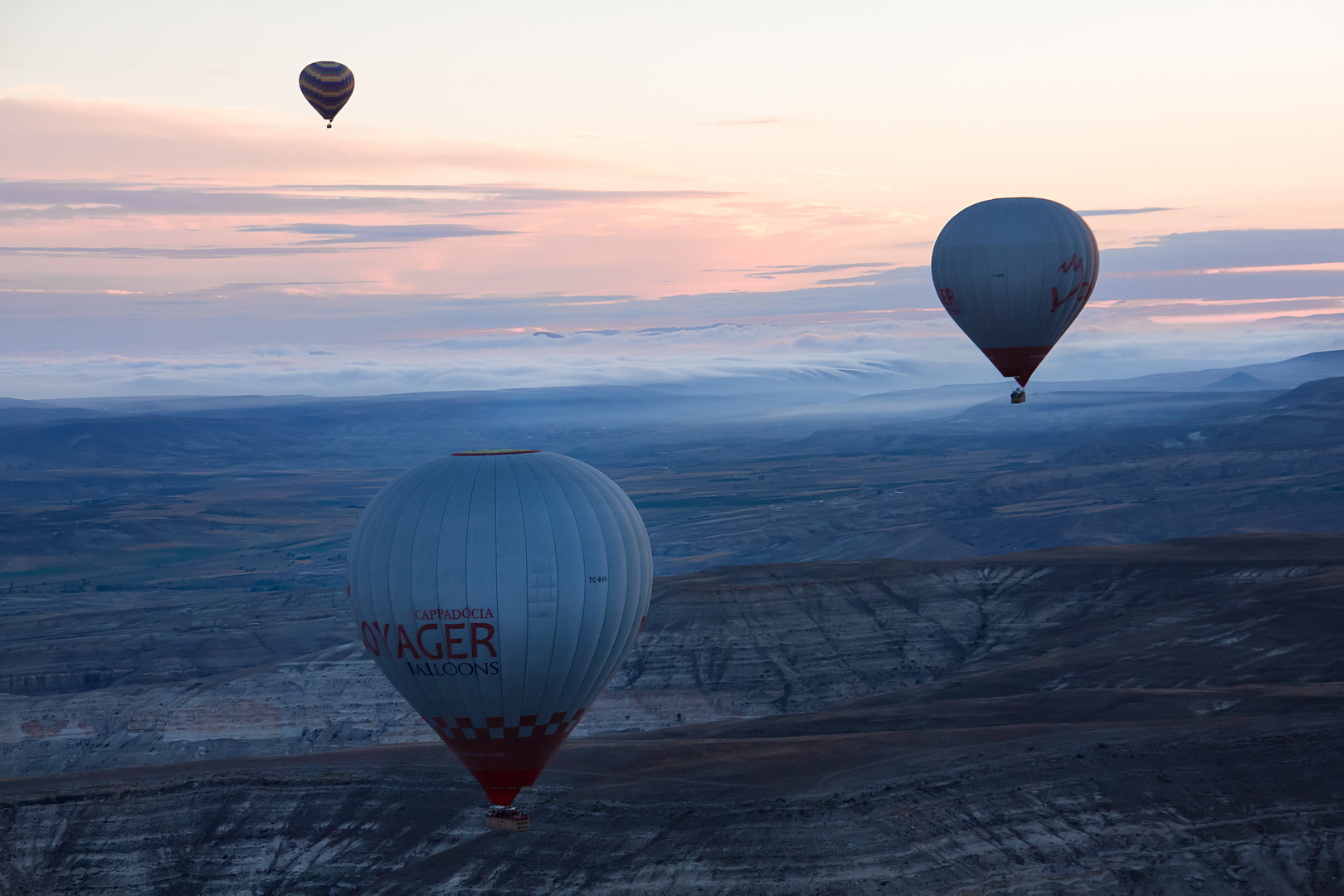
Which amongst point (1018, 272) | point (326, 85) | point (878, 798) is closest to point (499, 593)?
point (878, 798)

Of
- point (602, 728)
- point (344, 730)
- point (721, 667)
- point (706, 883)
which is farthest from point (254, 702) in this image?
point (706, 883)

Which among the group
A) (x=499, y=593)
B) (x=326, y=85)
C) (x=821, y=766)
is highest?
(x=326, y=85)

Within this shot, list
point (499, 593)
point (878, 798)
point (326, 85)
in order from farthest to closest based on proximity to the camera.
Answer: point (326, 85)
point (878, 798)
point (499, 593)

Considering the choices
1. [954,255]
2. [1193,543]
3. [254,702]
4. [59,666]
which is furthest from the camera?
[59,666]

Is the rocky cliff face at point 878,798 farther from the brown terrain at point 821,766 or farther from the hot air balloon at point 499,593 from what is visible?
the hot air balloon at point 499,593

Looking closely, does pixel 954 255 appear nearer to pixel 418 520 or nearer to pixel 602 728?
pixel 418 520

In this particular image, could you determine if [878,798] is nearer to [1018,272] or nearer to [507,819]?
[507,819]

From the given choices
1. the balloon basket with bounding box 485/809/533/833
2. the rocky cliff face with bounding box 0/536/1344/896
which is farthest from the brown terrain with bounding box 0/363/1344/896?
the balloon basket with bounding box 485/809/533/833
